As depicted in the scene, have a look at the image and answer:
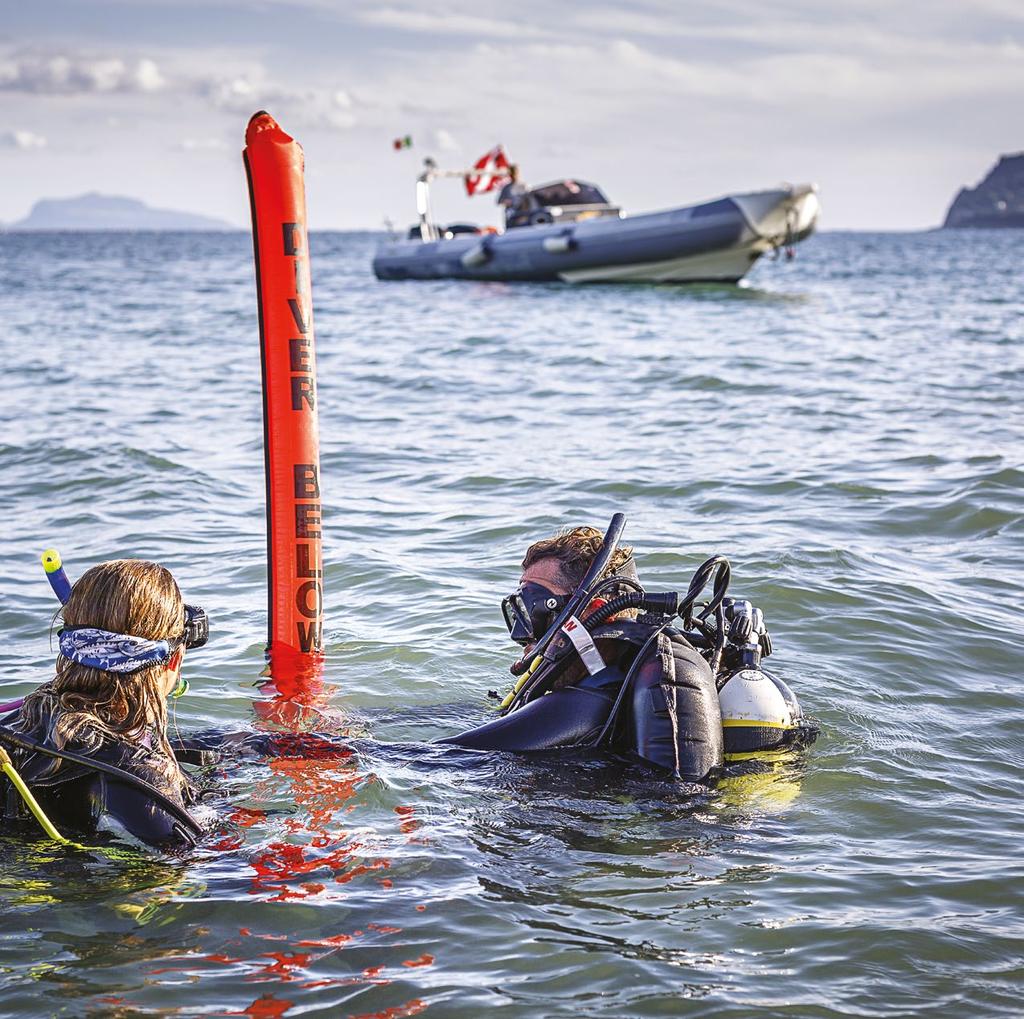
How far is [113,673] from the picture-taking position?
3320mm

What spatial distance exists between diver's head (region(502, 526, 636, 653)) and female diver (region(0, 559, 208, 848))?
3.85 feet

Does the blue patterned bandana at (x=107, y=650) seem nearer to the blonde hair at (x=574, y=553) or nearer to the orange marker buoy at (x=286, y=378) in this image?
the blonde hair at (x=574, y=553)

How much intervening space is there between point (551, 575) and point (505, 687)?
1560mm

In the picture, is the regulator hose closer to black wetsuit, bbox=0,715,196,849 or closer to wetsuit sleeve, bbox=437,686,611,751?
wetsuit sleeve, bbox=437,686,611,751

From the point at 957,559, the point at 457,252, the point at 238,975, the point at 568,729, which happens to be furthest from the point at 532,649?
the point at 457,252

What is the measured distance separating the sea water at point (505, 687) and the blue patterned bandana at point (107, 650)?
1.89 ft

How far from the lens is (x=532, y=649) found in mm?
4082

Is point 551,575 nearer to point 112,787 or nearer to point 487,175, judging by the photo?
point 112,787

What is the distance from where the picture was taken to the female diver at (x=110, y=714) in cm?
327

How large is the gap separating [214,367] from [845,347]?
8635 millimetres

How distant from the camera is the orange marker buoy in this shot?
16.0 feet

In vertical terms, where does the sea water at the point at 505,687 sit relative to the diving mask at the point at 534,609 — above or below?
below

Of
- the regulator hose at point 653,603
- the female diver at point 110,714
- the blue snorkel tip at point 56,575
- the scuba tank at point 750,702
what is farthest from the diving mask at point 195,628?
the scuba tank at point 750,702

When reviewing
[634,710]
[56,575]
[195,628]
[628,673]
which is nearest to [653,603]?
[628,673]
